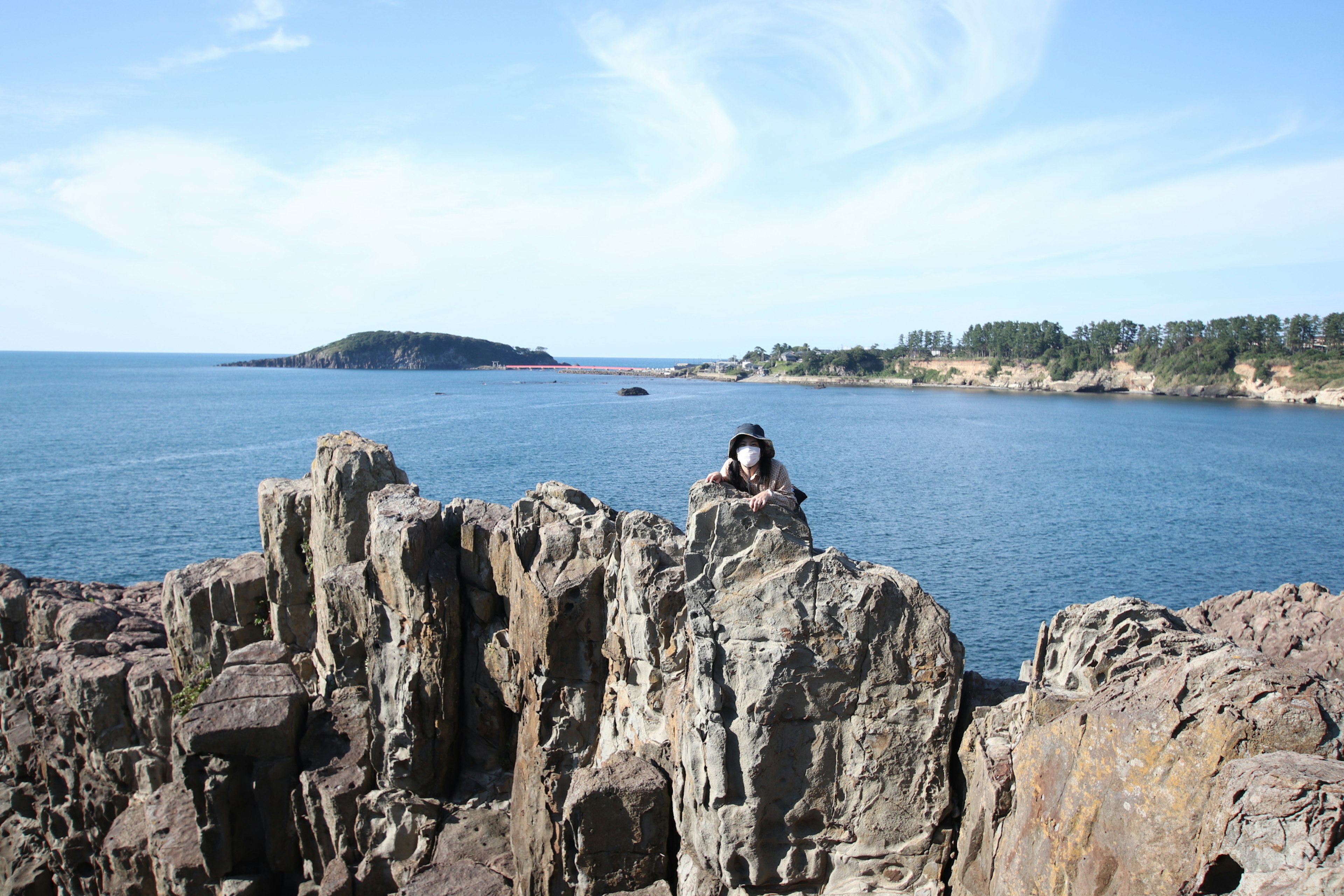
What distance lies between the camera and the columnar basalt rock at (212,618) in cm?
2378

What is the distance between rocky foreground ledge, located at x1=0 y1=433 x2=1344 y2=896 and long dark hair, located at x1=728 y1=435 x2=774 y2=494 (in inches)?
20.9

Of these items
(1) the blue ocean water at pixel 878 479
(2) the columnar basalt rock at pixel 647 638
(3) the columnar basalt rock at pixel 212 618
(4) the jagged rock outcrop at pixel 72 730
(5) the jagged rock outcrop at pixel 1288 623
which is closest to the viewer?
(2) the columnar basalt rock at pixel 647 638

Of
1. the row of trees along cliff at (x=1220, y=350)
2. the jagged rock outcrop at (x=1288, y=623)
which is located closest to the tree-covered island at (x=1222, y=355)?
the row of trees along cliff at (x=1220, y=350)

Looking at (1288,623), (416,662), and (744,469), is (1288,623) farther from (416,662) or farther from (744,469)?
(416,662)

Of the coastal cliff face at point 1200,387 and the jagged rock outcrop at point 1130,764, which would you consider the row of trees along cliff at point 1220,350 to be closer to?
the coastal cliff face at point 1200,387

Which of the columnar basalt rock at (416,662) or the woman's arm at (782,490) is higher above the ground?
the woman's arm at (782,490)

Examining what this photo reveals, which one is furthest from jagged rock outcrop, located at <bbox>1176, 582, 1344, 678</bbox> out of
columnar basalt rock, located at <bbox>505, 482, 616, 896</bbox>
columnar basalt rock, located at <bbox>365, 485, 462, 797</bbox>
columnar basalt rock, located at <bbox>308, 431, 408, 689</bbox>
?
columnar basalt rock, located at <bbox>308, 431, 408, 689</bbox>

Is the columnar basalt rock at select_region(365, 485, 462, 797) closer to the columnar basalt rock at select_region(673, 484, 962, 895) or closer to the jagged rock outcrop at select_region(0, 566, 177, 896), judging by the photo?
the columnar basalt rock at select_region(673, 484, 962, 895)

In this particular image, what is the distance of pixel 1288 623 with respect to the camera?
69.9ft

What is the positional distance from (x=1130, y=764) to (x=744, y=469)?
5736mm

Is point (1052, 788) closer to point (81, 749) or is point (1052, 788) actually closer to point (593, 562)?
point (593, 562)

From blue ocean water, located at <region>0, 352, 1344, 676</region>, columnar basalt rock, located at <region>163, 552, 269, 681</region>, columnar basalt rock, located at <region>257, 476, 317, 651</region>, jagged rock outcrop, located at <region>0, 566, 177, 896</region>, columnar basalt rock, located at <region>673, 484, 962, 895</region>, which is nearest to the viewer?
columnar basalt rock, located at <region>673, 484, 962, 895</region>

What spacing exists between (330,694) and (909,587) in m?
15.2

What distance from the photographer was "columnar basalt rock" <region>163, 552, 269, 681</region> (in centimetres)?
2378
